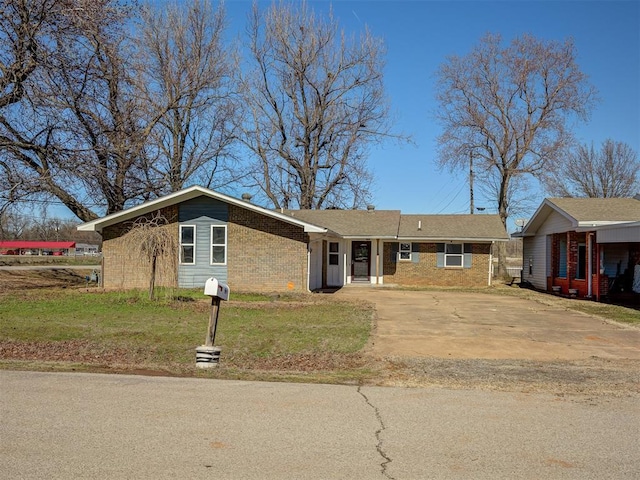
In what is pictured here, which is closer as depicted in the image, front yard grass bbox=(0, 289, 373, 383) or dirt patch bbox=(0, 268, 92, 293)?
front yard grass bbox=(0, 289, 373, 383)

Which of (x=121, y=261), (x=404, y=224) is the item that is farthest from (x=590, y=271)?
(x=121, y=261)

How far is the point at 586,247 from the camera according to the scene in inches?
915

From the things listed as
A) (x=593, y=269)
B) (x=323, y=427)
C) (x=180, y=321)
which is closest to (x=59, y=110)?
(x=180, y=321)

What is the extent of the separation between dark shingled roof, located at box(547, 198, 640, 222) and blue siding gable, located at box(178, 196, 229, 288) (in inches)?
545

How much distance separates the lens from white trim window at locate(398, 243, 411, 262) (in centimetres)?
2853

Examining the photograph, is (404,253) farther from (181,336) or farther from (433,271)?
(181,336)

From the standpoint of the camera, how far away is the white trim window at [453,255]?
93.0 feet

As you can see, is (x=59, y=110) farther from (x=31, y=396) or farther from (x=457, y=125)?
(x=457, y=125)

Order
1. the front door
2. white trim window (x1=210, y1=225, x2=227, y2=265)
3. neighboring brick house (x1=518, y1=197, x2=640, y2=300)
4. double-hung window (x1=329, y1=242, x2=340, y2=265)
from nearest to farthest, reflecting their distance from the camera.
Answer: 1. neighboring brick house (x1=518, y1=197, x2=640, y2=300)
2. white trim window (x1=210, y1=225, x2=227, y2=265)
3. double-hung window (x1=329, y1=242, x2=340, y2=265)
4. the front door

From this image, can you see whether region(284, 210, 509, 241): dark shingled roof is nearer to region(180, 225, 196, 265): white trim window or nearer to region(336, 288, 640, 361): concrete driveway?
region(180, 225, 196, 265): white trim window

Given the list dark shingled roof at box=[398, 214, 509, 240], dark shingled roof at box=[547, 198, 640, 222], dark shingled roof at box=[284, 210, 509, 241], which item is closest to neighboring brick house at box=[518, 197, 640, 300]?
dark shingled roof at box=[547, 198, 640, 222]

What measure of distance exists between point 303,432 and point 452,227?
25280mm

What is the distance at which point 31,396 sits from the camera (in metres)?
6.35

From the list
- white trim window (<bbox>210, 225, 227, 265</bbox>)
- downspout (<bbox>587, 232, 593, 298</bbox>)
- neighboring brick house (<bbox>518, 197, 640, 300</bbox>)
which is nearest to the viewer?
neighboring brick house (<bbox>518, 197, 640, 300</bbox>)
